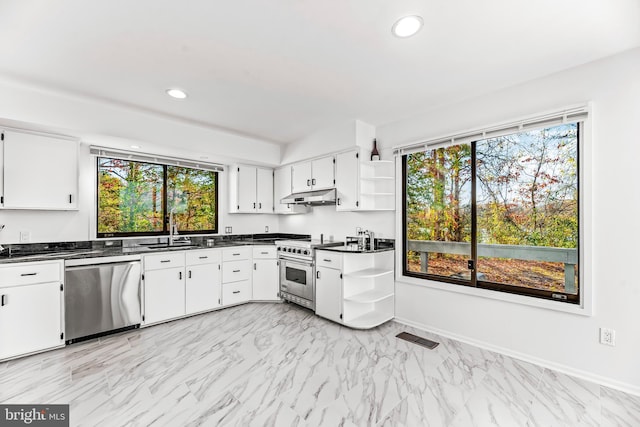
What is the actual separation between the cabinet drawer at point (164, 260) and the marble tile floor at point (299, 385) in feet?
2.52

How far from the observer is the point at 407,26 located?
71.9 inches

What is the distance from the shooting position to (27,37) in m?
1.94

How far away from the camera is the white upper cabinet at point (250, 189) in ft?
14.8

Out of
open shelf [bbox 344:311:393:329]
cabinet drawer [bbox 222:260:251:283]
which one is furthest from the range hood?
open shelf [bbox 344:311:393:329]

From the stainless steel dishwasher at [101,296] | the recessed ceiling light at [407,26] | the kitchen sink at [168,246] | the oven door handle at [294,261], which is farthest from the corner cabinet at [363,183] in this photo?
the stainless steel dishwasher at [101,296]

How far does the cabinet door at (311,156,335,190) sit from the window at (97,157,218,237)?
5.47 ft

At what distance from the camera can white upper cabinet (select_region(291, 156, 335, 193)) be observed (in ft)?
12.9

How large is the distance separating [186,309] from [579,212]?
4.19 m

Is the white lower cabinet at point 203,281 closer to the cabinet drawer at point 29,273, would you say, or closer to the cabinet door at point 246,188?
the cabinet door at point 246,188

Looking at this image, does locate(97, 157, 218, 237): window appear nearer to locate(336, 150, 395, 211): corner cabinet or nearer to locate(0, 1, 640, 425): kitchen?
locate(0, 1, 640, 425): kitchen

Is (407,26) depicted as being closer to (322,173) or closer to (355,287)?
(322,173)

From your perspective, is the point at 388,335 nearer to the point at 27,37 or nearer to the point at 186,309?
the point at 186,309

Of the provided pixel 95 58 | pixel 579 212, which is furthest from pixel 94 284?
pixel 579 212

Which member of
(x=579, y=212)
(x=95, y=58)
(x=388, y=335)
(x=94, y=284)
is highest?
(x=95, y=58)
